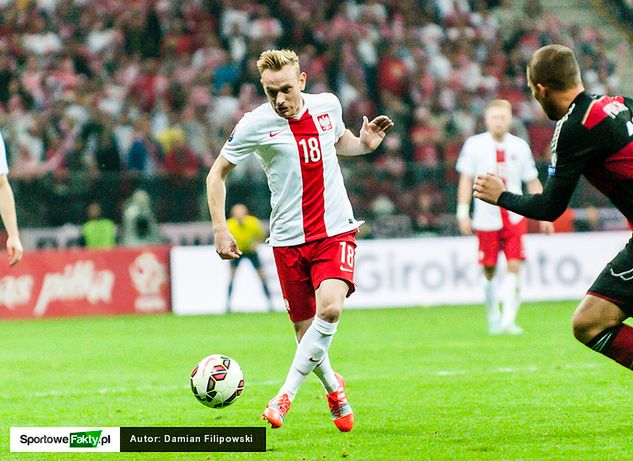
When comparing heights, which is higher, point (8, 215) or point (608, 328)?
point (8, 215)

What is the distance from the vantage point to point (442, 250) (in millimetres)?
18703

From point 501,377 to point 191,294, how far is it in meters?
9.56

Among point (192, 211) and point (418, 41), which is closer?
point (192, 211)

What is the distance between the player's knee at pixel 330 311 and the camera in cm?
711

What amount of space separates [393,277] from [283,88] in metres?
11.6

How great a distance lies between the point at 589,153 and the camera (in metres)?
6.23

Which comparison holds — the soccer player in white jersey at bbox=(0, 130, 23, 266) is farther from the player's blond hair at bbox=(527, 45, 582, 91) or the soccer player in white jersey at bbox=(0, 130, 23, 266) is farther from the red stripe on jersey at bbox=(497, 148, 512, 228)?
the red stripe on jersey at bbox=(497, 148, 512, 228)

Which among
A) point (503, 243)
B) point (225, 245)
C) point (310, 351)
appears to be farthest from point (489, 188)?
point (503, 243)

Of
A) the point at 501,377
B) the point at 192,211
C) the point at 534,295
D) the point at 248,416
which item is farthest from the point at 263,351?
the point at 534,295

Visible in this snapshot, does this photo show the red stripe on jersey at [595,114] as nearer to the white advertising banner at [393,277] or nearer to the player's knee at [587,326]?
the player's knee at [587,326]

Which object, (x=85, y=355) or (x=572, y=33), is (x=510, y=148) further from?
(x=572, y=33)

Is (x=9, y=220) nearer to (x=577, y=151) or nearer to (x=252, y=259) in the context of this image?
(x=577, y=151)

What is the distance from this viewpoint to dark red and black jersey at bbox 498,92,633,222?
621 cm

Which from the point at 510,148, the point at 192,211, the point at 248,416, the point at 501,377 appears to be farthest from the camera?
the point at 192,211
